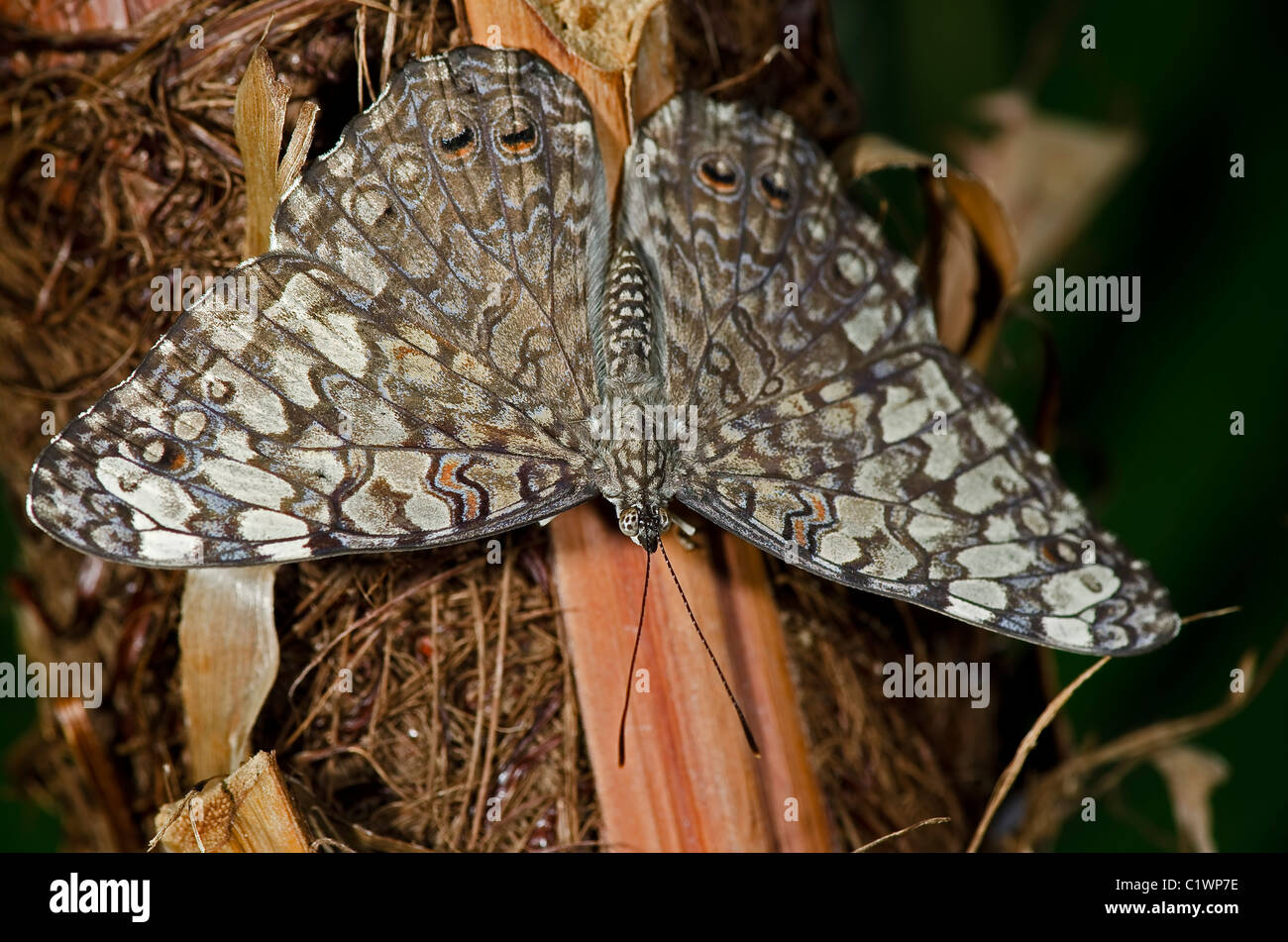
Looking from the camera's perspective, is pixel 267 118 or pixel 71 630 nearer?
pixel 267 118

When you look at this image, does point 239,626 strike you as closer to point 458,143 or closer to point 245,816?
point 245,816

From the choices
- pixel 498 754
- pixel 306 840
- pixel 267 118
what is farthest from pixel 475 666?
pixel 267 118

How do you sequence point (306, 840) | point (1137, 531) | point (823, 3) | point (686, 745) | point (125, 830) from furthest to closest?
point (1137, 531) < point (823, 3) < point (125, 830) < point (686, 745) < point (306, 840)

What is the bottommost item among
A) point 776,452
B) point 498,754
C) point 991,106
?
point 498,754

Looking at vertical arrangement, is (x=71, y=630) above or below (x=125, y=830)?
above

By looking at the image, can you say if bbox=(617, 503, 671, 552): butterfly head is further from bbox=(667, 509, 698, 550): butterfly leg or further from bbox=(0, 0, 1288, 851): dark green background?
bbox=(0, 0, 1288, 851): dark green background

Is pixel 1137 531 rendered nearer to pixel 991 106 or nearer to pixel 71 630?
pixel 991 106
